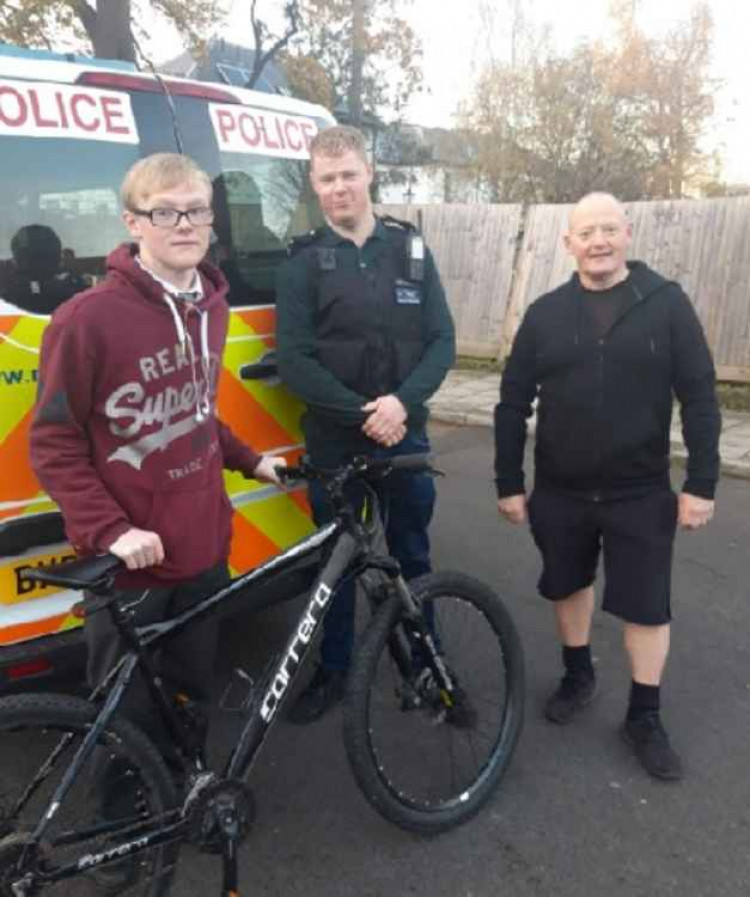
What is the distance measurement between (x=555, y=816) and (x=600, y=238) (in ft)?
5.74

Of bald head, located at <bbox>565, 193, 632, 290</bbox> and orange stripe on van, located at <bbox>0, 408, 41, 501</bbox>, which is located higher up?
bald head, located at <bbox>565, 193, 632, 290</bbox>

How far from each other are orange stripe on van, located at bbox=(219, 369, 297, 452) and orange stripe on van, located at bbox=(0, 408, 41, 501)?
63cm

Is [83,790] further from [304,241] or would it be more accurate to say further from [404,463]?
[304,241]

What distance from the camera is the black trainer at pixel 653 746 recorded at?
2641mm

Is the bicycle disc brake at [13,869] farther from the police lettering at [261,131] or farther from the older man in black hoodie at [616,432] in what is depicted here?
the police lettering at [261,131]

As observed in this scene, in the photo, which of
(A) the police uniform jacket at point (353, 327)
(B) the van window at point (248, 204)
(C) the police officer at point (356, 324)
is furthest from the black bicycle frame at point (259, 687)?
(B) the van window at point (248, 204)

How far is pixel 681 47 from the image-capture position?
18.8 m

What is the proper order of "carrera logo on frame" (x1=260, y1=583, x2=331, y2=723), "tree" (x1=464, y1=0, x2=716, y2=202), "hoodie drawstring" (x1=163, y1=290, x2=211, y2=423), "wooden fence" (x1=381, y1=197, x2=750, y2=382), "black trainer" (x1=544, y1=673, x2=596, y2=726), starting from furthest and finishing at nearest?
"tree" (x1=464, y1=0, x2=716, y2=202)
"wooden fence" (x1=381, y1=197, x2=750, y2=382)
"black trainer" (x1=544, y1=673, x2=596, y2=726)
"carrera logo on frame" (x1=260, y1=583, x2=331, y2=723)
"hoodie drawstring" (x1=163, y1=290, x2=211, y2=423)

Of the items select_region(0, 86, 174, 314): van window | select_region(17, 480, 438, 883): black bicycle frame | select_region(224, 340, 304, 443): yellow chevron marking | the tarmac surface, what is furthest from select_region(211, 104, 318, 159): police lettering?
the tarmac surface

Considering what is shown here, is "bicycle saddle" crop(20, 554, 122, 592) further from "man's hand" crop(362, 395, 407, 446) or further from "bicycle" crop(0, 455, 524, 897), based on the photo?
"man's hand" crop(362, 395, 407, 446)

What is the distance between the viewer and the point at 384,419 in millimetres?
2615

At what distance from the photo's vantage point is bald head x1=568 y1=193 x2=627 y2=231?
252 cm

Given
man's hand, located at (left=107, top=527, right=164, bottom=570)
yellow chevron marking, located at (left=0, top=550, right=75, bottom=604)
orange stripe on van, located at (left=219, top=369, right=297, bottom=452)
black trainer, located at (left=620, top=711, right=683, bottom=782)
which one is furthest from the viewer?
orange stripe on van, located at (left=219, top=369, right=297, bottom=452)

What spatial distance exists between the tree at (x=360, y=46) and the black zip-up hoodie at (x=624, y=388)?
11.9 m
